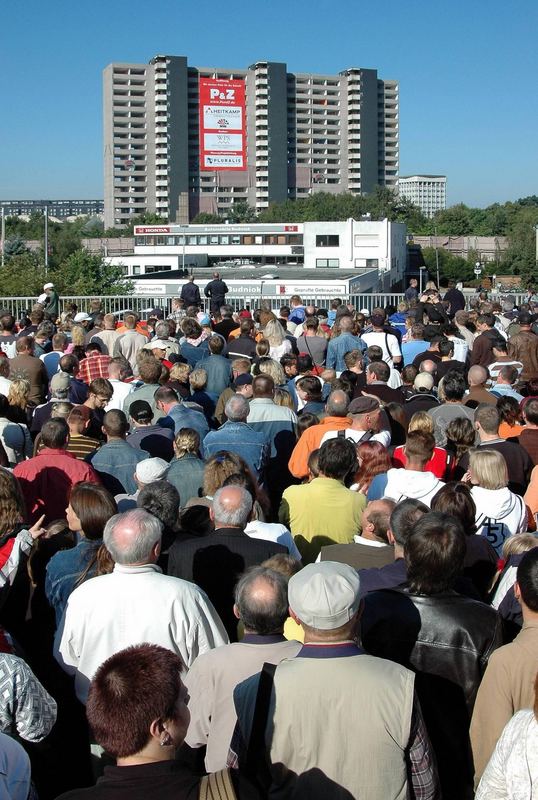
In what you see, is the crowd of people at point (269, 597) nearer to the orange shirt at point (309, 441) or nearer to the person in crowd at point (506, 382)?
the orange shirt at point (309, 441)

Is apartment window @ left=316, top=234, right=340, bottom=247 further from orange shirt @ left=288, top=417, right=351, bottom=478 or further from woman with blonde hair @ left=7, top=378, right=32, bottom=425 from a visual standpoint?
orange shirt @ left=288, top=417, right=351, bottom=478

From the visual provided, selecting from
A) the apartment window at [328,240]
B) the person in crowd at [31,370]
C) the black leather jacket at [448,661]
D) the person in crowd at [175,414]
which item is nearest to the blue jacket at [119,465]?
the person in crowd at [175,414]

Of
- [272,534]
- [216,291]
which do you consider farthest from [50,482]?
[216,291]

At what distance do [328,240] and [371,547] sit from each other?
104 metres

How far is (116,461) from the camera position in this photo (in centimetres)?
667

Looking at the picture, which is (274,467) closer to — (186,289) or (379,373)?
(379,373)

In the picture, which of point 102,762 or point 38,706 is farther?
point 102,762

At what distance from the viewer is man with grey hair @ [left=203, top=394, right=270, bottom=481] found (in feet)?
23.6

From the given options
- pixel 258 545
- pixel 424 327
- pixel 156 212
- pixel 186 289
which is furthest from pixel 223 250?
pixel 258 545

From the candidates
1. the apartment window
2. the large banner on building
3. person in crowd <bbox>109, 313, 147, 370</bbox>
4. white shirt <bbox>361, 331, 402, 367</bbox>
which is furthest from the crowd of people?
the large banner on building

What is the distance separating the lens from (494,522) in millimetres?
5676

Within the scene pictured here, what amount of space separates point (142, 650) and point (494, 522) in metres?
3.41

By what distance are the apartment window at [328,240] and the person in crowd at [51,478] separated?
331 feet

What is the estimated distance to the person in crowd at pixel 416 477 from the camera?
6.04 m
